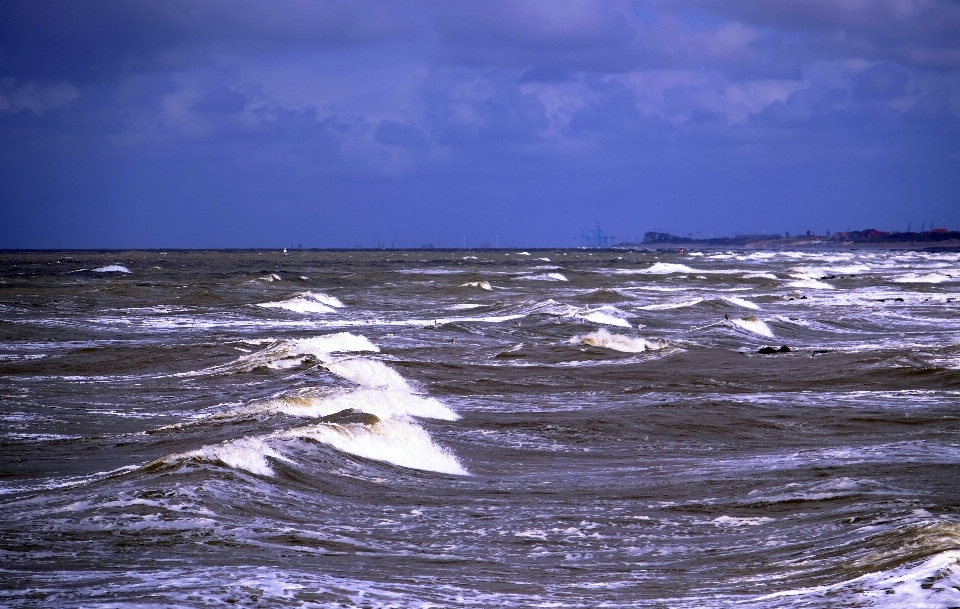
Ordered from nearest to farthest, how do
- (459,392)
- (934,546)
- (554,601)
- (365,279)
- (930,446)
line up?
(554,601) < (934,546) < (930,446) < (459,392) < (365,279)

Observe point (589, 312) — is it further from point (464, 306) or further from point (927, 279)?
point (927, 279)

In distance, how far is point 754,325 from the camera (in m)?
29.2

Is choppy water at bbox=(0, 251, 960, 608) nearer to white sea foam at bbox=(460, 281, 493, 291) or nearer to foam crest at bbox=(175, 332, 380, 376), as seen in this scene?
foam crest at bbox=(175, 332, 380, 376)

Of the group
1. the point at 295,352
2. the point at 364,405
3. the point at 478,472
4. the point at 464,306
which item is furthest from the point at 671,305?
the point at 478,472

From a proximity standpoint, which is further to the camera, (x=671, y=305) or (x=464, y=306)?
(x=464, y=306)

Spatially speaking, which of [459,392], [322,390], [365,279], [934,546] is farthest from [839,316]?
[365,279]

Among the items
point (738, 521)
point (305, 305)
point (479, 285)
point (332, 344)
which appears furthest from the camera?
point (479, 285)

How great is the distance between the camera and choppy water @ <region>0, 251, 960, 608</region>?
23.5ft

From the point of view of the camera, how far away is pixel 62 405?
603 inches

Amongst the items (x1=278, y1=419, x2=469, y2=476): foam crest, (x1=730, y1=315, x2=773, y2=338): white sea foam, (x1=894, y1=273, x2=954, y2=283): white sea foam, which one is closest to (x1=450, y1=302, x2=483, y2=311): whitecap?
(x1=730, y1=315, x2=773, y2=338): white sea foam

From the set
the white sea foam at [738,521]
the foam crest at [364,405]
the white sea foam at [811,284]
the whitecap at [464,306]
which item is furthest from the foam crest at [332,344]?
the white sea foam at [811,284]

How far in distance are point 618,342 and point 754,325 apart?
604 cm

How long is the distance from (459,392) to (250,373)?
3995mm

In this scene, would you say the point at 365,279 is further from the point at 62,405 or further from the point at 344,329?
the point at 62,405
